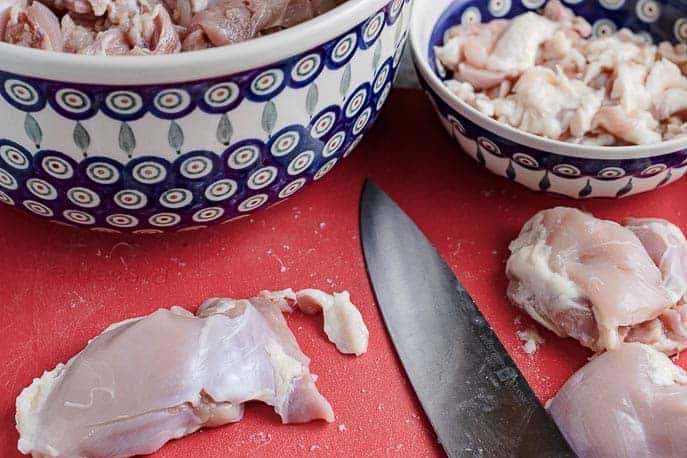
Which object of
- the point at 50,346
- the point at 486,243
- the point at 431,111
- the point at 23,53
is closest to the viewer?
the point at 23,53

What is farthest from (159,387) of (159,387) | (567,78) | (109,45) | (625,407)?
(567,78)

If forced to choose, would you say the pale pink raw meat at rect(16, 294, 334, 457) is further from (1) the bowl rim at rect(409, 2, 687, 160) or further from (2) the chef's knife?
(1) the bowl rim at rect(409, 2, 687, 160)

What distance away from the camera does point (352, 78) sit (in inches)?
45.3

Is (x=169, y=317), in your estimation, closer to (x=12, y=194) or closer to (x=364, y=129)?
(x=12, y=194)

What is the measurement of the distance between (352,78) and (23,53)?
394 mm

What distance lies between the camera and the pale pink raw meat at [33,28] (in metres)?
1.12

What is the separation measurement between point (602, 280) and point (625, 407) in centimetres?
18

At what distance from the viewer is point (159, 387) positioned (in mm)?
1108

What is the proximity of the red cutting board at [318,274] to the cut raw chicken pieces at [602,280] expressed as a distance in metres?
0.04

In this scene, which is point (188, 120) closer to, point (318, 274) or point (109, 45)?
point (109, 45)

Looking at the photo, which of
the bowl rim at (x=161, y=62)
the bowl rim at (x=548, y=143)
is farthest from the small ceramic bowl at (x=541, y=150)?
the bowl rim at (x=161, y=62)

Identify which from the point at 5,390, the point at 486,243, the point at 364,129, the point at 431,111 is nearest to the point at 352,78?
the point at 364,129

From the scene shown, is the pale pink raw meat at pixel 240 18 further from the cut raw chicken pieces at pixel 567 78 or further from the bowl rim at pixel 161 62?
the cut raw chicken pieces at pixel 567 78

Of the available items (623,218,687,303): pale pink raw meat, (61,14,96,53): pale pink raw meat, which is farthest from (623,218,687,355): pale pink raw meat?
(61,14,96,53): pale pink raw meat
